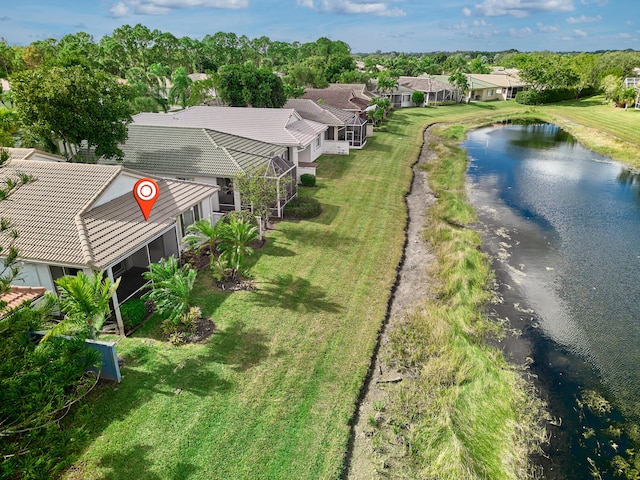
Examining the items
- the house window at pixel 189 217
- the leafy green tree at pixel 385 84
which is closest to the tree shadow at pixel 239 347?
the house window at pixel 189 217

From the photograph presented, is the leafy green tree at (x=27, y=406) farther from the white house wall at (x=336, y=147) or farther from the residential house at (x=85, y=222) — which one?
the white house wall at (x=336, y=147)

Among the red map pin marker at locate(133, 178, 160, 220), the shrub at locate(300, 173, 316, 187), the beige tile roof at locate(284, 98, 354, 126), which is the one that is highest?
the beige tile roof at locate(284, 98, 354, 126)

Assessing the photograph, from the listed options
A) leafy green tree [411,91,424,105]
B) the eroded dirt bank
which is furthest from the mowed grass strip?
leafy green tree [411,91,424,105]

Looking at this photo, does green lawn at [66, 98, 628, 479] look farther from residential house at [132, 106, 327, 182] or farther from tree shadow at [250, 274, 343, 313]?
residential house at [132, 106, 327, 182]

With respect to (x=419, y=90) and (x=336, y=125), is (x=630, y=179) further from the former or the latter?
(x=419, y=90)

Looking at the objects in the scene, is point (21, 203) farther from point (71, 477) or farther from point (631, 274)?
point (631, 274)

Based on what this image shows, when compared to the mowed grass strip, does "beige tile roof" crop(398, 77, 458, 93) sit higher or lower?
higher

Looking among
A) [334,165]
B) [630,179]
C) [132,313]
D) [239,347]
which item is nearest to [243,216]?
[132,313]
